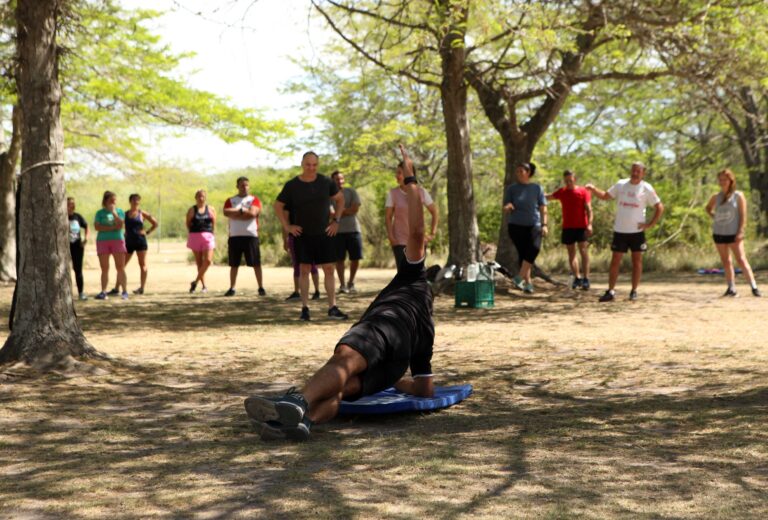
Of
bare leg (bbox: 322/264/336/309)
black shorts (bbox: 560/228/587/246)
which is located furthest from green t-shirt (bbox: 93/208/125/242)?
black shorts (bbox: 560/228/587/246)

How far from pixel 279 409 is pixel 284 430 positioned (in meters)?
0.13

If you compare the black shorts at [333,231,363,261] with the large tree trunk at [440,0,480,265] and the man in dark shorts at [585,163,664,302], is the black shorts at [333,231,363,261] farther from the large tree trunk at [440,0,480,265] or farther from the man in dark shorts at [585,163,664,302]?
the man in dark shorts at [585,163,664,302]

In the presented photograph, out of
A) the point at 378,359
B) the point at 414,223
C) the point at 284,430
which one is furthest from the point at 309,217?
the point at 284,430

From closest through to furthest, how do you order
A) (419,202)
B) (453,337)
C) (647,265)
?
(419,202)
(453,337)
(647,265)

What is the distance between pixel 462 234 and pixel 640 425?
9.34 m

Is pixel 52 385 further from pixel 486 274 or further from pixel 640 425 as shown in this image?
pixel 486 274

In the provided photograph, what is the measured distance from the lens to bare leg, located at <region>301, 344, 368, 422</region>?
A: 5.21m

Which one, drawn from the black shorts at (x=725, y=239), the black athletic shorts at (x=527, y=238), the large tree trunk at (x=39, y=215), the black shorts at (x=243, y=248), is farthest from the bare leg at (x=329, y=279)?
the black shorts at (x=725, y=239)

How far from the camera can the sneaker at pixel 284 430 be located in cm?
504

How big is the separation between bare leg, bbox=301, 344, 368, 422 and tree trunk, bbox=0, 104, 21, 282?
17.4 metres

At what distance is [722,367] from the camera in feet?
24.9

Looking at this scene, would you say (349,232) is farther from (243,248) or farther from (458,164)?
(458,164)

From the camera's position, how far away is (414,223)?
19.5 feet

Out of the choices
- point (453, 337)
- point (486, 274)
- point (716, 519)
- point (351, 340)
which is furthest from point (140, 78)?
point (716, 519)
